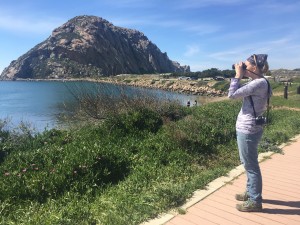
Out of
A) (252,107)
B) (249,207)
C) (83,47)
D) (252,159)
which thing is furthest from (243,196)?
(83,47)

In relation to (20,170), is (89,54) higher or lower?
higher

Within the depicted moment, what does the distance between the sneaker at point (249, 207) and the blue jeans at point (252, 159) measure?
48 mm

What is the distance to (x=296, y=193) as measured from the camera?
5297 millimetres

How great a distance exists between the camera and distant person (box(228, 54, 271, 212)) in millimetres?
4312

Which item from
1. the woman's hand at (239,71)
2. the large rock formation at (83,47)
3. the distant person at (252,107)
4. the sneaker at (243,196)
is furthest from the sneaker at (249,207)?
the large rock formation at (83,47)

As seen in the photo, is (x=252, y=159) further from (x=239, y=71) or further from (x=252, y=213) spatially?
(x=239, y=71)

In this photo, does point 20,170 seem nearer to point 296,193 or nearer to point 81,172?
point 81,172

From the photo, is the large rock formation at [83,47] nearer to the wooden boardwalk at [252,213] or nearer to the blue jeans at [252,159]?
the wooden boardwalk at [252,213]

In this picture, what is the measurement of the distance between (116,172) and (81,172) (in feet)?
2.59

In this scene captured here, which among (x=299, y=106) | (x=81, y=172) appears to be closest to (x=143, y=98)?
(x=81, y=172)

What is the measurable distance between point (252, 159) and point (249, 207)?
2.12 ft

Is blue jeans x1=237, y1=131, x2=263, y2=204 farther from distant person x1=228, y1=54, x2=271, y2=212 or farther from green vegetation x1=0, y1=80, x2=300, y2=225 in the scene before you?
green vegetation x1=0, y1=80, x2=300, y2=225

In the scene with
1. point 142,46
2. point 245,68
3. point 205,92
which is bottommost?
point 205,92

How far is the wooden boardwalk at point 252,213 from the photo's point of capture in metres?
4.29
